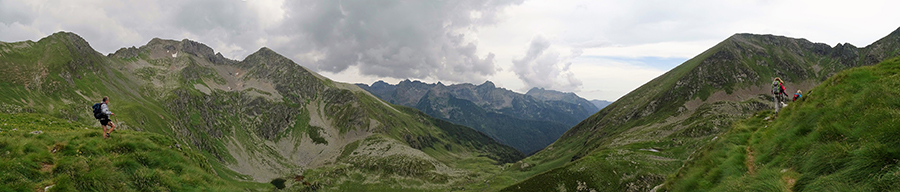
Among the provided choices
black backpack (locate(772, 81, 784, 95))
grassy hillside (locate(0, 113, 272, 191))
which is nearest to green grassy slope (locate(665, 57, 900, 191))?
black backpack (locate(772, 81, 784, 95))

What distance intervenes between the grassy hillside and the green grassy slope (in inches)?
997

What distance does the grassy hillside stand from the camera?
12.6 metres

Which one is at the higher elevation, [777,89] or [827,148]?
[777,89]

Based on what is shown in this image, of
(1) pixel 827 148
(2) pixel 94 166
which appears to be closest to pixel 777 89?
(1) pixel 827 148

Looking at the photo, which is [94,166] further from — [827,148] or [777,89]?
[777,89]

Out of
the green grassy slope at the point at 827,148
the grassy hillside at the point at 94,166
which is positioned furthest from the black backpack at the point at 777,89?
the grassy hillside at the point at 94,166

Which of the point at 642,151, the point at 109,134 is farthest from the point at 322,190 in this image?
the point at 109,134

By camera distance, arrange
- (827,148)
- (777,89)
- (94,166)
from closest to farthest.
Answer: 1. (827,148)
2. (94,166)
3. (777,89)

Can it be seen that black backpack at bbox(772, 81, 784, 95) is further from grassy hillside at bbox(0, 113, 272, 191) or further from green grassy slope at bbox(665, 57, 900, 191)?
grassy hillside at bbox(0, 113, 272, 191)

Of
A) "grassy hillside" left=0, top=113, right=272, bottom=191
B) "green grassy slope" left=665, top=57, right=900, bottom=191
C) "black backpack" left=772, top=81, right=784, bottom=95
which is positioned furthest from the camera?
"black backpack" left=772, top=81, right=784, bottom=95

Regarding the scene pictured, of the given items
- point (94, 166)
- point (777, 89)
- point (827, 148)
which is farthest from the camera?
point (777, 89)

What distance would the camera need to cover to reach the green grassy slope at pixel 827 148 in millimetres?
10031

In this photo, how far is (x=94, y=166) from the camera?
573 inches

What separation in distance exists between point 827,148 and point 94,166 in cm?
2983
